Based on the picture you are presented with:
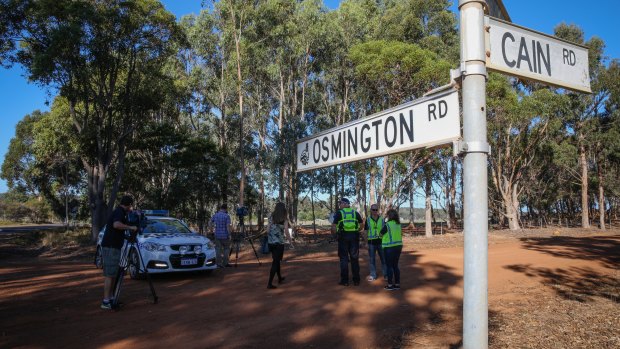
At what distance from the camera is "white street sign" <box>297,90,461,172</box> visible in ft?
8.44

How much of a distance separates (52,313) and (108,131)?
54.5ft

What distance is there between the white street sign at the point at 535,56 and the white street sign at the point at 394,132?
39 centimetres

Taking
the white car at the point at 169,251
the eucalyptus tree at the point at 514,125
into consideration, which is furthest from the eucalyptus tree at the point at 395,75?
the white car at the point at 169,251

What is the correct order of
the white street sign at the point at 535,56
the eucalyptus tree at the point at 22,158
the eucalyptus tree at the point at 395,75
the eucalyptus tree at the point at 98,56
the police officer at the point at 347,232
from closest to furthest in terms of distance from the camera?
the white street sign at the point at 535,56, the police officer at the point at 347,232, the eucalyptus tree at the point at 98,56, the eucalyptus tree at the point at 395,75, the eucalyptus tree at the point at 22,158

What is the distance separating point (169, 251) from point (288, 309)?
12.5 feet

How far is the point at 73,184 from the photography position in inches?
1649

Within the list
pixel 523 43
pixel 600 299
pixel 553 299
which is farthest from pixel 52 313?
pixel 600 299

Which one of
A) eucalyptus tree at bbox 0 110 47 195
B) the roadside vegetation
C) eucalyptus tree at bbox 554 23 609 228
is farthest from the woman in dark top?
eucalyptus tree at bbox 0 110 47 195

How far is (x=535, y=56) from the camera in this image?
2.73 m

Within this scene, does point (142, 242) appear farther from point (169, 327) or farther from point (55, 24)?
point (55, 24)

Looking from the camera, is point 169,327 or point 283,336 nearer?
point 283,336

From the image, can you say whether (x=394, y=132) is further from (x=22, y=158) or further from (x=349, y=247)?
(x=22, y=158)

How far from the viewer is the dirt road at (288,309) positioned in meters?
5.09

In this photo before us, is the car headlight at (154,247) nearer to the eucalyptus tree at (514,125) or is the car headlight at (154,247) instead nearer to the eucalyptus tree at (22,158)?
the eucalyptus tree at (514,125)
